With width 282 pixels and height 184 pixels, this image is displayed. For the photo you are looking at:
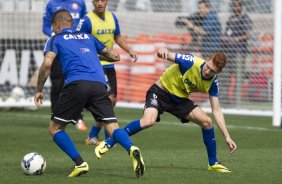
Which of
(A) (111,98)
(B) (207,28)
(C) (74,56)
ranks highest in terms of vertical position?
(C) (74,56)

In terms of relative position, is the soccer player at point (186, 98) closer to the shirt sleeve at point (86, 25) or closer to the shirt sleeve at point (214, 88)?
the shirt sleeve at point (214, 88)

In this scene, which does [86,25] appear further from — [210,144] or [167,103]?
[210,144]

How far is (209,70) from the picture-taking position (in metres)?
9.24

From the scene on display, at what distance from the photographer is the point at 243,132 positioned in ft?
46.5

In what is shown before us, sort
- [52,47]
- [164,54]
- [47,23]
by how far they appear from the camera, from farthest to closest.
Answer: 1. [47,23]
2. [164,54]
3. [52,47]

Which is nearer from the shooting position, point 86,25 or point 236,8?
point 86,25

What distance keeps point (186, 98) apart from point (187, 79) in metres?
0.29

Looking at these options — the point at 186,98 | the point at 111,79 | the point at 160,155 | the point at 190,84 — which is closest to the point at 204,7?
the point at 111,79

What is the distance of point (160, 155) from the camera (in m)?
10.9

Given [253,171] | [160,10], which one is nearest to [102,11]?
[253,171]

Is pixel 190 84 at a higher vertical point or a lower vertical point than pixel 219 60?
lower

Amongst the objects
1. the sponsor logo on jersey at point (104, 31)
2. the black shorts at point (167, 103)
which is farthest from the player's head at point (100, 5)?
the black shorts at point (167, 103)

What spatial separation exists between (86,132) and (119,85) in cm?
585

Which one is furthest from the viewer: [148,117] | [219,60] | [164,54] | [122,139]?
[148,117]
